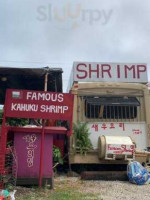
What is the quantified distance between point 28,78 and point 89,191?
3.38 m

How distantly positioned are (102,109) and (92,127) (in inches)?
24.3

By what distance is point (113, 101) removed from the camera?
8641 mm

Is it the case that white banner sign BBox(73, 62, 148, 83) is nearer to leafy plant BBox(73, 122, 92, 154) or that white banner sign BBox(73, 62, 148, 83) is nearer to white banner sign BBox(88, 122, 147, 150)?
white banner sign BBox(88, 122, 147, 150)

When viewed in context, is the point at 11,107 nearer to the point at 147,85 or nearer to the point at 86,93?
the point at 86,93

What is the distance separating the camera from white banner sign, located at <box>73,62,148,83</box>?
894 centimetres

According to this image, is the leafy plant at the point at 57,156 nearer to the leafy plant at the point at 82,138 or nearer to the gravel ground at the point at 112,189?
the leafy plant at the point at 82,138

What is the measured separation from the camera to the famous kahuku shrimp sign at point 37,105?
5738 millimetres

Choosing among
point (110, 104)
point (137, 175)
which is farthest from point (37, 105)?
point (110, 104)

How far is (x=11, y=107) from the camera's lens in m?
5.73

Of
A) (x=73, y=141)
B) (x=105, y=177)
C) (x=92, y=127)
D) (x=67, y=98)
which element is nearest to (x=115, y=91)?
(x=92, y=127)

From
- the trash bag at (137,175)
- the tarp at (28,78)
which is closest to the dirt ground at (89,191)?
the trash bag at (137,175)

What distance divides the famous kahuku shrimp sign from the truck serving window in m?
2.68

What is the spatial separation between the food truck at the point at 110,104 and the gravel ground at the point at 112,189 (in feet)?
3.58

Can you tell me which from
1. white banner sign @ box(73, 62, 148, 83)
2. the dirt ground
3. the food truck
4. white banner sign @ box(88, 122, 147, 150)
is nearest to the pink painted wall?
the dirt ground
